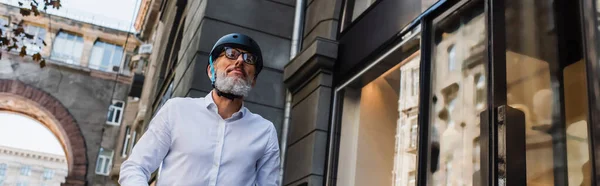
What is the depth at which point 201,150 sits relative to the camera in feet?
7.90

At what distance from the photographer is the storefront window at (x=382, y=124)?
5527 mm

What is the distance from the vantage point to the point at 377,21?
6398 mm

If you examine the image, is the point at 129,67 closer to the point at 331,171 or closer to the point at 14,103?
the point at 14,103

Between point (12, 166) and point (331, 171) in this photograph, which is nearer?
point (331, 171)

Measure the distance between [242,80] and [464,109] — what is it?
8.50 ft

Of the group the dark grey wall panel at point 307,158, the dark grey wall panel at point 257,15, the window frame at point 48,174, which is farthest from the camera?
the window frame at point 48,174

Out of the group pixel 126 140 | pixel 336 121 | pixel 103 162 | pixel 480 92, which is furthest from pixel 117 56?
pixel 480 92

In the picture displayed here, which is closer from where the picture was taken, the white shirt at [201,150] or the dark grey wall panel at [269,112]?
the white shirt at [201,150]

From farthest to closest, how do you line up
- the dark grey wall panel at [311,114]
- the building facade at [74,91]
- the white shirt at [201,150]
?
the building facade at [74,91] → the dark grey wall panel at [311,114] → the white shirt at [201,150]

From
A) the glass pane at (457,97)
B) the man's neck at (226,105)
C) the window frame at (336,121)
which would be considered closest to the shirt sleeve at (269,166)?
the man's neck at (226,105)

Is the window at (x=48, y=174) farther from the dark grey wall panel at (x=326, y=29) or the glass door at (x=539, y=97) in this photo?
the glass door at (x=539, y=97)

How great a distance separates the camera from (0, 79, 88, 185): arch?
25.3m

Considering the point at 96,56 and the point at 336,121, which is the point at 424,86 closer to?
the point at 336,121

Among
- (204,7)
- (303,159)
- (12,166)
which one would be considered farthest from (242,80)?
(12,166)
